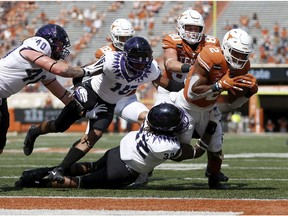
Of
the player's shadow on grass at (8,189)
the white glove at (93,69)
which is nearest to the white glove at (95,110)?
the white glove at (93,69)

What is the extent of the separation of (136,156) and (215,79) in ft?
3.05

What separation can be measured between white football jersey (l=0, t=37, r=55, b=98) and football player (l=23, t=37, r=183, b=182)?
502 millimetres

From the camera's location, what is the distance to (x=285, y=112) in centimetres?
2633

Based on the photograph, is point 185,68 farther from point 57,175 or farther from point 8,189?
point 8,189

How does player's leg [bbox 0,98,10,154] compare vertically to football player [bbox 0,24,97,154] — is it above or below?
below

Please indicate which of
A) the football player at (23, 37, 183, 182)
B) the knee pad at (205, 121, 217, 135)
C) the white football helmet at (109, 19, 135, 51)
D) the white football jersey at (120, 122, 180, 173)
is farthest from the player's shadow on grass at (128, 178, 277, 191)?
the white football helmet at (109, 19, 135, 51)

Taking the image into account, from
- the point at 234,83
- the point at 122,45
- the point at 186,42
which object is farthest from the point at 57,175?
the point at 122,45

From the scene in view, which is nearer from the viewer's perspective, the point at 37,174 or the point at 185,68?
the point at 37,174

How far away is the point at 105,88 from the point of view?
6938 mm

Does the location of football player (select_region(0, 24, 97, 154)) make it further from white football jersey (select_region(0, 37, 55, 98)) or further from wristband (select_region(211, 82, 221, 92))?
wristband (select_region(211, 82, 221, 92))

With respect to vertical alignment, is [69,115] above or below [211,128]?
below

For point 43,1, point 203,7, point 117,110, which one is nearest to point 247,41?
point 117,110

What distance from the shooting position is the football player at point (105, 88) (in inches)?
250

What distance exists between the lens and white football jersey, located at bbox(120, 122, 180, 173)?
5809 mm
